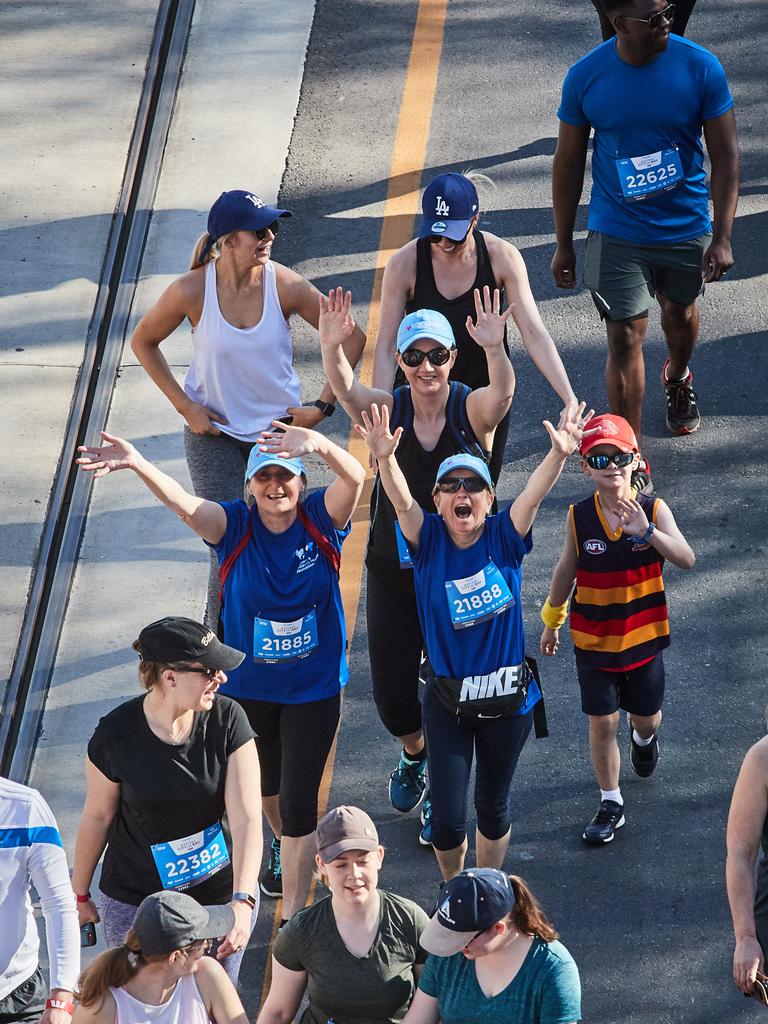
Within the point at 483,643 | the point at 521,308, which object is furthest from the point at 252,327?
the point at 483,643

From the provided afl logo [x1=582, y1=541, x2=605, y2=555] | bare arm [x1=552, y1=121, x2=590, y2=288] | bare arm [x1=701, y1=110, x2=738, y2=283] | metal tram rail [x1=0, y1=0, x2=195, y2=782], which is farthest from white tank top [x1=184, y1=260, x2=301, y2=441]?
bare arm [x1=701, y1=110, x2=738, y2=283]

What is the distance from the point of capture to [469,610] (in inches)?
238

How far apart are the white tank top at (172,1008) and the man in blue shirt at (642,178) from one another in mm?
4146

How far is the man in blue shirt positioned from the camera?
7.76m

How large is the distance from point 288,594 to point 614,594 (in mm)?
1325

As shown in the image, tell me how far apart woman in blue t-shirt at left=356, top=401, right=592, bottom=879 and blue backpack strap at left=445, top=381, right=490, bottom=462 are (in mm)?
368

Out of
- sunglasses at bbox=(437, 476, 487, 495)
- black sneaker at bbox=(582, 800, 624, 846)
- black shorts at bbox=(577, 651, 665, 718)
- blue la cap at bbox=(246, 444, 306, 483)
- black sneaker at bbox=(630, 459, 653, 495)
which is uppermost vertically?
blue la cap at bbox=(246, 444, 306, 483)

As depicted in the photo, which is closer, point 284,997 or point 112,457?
point 284,997

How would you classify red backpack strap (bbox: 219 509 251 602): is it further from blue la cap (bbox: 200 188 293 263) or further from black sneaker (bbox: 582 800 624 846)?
black sneaker (bbox: 582 800 624 846)

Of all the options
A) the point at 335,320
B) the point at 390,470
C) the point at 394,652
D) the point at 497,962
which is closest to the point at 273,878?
the point at 394,652

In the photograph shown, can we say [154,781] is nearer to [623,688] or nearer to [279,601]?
[279,601]

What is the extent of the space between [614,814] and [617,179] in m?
3.11

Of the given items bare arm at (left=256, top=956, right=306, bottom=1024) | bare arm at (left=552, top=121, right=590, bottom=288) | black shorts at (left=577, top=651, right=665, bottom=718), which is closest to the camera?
bare arm at (left=256, top=956, right=306, bottom=1024)

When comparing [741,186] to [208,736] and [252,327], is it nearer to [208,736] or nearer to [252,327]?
[252,327]
